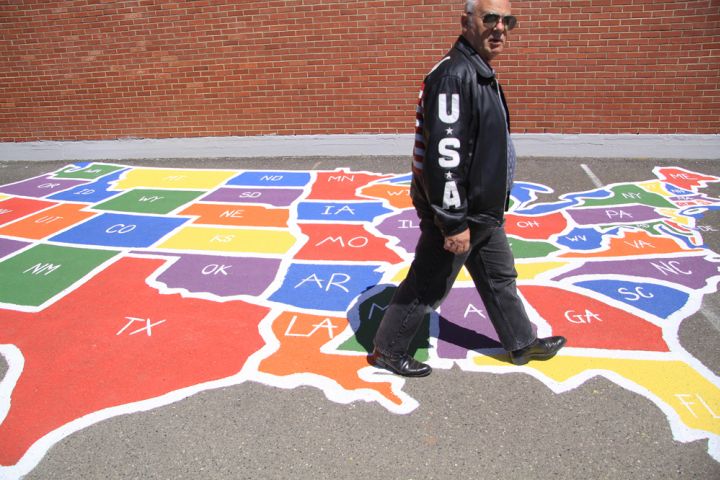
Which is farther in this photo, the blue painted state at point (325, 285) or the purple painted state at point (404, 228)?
the purple painted state at point (404, 228)

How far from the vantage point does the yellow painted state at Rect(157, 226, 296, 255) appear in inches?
195

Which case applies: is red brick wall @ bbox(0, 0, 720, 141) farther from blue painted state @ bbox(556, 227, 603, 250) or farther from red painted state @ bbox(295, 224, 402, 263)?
red painted state @ bbox(295, 224, 402, 263)

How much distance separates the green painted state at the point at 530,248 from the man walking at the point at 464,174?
6.01 feet

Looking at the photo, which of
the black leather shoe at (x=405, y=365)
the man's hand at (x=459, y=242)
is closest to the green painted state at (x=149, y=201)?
the black leather shoe at (x=405, y=365)

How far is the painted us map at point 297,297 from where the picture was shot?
293cm

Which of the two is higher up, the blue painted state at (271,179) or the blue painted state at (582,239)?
the blue painted state at (271,179)

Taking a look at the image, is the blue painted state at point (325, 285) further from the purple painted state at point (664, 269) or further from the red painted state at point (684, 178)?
the red painted state at point (684, 178)

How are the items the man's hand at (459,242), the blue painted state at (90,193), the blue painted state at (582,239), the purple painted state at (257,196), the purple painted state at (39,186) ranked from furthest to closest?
the purple painted state at (39,186)
the blue painted state at (90,193)
the purple painted state at (257,196)
the blue painted state at (582,239)
the man's hand at (459,242)

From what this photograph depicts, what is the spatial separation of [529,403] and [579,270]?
1.82m

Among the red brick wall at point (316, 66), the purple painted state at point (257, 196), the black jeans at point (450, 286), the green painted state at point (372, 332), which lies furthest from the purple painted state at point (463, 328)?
the red brick wall at point (316, 66)

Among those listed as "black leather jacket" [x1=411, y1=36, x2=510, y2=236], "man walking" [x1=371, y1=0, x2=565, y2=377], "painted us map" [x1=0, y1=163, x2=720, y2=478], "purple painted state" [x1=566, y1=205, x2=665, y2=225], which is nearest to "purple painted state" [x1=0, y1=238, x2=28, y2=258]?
"painted us map" [x1=0, y1=163, x2=720, y2=478]

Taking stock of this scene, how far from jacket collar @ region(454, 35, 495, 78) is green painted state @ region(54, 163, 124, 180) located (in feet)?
21.9

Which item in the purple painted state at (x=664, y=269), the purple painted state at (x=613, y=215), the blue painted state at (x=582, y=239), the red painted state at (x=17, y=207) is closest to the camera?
the purple painted state at (x=664, y=269)

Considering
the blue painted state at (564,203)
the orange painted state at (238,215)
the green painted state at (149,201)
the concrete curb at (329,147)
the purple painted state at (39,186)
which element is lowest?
the blue painted state at (564,203)
